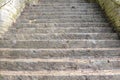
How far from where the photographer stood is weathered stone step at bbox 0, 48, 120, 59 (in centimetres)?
351

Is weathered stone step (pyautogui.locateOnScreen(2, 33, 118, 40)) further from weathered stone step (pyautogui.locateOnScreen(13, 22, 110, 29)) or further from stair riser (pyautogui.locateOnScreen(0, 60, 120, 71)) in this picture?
stair riser (pyautogui.locateOnScreen(0, 60, 120, 71))

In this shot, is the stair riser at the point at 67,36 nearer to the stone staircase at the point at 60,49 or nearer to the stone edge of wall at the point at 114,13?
the stone staircase at the point at 60,49

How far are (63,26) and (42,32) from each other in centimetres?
52

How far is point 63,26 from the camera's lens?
4750 millimetres

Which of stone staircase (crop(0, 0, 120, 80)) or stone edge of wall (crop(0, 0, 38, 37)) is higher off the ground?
stone edge of wall (crop(0, 0, 38, 37))

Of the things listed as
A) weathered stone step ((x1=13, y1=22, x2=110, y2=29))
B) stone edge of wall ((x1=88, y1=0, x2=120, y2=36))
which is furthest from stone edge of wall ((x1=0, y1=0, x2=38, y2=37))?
stone edge of wall ((x1=88, y1=0, x2=120, y2=36))

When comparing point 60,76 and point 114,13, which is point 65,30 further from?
point 60,76

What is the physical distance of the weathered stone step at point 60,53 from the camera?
351 cm

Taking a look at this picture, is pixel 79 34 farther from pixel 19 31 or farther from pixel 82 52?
pixel 19 31

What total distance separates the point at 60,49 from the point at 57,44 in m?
0.24

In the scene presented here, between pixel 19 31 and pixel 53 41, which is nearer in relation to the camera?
pixel 53 41

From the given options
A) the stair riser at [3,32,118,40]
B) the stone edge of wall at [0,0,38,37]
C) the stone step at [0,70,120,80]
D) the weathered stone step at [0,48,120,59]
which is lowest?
the stone step at [0,70,120,80]

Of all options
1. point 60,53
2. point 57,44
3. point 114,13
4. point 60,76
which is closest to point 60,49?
point 60,53

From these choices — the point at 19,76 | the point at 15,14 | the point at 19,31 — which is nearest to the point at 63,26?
the point at 19,31
